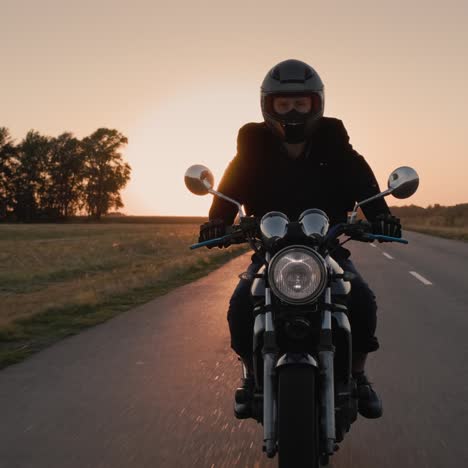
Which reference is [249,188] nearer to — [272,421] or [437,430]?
A: [272,421]

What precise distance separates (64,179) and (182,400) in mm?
84510

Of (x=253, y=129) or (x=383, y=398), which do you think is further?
(x=383, y=398)

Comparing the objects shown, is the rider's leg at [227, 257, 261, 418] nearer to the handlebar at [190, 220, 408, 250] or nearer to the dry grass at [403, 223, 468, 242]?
the handlebar at [190, 220, 408, 250]

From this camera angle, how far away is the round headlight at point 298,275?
7.79ft

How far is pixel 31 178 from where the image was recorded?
8438 cm

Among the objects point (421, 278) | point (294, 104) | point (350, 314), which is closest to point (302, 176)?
point (294, 104)

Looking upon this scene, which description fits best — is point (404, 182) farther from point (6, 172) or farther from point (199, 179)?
point (6, 172)

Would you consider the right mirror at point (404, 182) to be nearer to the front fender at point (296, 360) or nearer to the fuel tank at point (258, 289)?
the fuel tank at point (258, 289)

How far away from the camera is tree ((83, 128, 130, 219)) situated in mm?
82438

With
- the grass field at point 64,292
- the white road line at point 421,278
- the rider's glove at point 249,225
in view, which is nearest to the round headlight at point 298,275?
the rider's glove at point 249,225

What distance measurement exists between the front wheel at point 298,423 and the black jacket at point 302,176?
1172 mm

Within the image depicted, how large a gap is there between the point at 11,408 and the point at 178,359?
167cm

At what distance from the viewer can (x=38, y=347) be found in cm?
610

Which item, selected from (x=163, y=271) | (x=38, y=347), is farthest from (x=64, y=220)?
(x=38, y=347)
